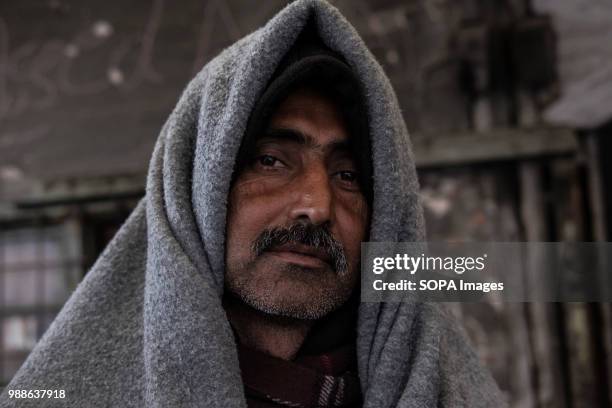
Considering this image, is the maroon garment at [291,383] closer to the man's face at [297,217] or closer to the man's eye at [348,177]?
the man's face at [297,217]

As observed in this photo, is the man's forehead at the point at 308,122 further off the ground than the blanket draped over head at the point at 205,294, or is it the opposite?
the man's forehead at the point at 308,122

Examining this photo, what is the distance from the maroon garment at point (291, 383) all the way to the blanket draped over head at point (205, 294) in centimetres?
4

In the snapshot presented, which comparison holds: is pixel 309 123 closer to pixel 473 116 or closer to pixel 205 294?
pixel 205 294

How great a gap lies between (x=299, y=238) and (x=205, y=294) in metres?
0.16

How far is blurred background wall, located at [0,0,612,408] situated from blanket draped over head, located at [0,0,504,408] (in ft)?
3.30

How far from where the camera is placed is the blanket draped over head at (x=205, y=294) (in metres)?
0.82

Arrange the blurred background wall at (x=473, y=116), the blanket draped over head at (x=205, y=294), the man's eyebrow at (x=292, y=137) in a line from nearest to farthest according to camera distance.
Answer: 1. the blanket draped over head at (x=205, y=294)
2. the man's eyebrow at (x=292, y=137)
3. the blurred background wall at (x=473, y=116)

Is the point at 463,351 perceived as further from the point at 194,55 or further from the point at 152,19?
the point at 152,19

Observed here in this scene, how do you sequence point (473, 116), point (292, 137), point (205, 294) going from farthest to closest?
point (473, 116)
point (292, 137)
point (205, 294)

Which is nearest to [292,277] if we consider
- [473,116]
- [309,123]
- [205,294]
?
[205,294]

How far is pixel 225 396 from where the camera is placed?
2.64ft

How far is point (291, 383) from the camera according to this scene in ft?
2.91

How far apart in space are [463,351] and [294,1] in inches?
25.5

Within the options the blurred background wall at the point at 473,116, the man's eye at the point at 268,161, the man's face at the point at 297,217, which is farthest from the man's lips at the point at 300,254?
the blurred background wall at the point at 473,116
